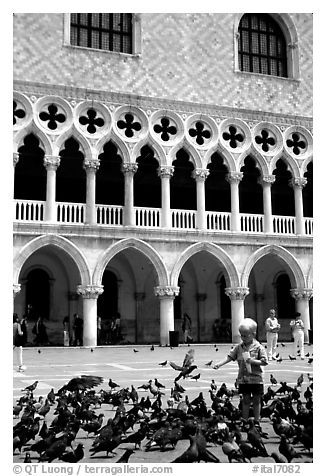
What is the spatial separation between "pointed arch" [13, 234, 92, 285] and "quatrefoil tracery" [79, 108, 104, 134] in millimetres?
3460

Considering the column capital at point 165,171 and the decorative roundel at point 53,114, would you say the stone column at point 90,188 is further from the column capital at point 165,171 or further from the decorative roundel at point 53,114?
the column capital at point 165,171

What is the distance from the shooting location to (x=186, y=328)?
21.7 meters

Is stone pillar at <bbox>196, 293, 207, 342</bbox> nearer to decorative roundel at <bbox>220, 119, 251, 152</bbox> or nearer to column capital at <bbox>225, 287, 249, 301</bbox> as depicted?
column capital at <bbox>225, 287, 249, 301</bbox>

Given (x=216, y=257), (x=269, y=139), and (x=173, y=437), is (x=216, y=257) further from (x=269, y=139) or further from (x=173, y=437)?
(x=173, y=437)

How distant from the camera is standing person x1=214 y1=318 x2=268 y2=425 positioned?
571 centimetres


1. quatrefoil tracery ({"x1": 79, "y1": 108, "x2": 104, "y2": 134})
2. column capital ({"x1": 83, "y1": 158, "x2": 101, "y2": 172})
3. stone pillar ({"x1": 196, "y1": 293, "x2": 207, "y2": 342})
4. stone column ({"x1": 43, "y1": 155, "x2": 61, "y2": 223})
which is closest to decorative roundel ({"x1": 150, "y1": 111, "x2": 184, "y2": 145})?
quatrefoil tracery ({"x1": 79, "y1": 108, "x2": 104, "y2": 134})

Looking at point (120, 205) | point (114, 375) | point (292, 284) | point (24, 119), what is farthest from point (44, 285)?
point (114, 375)

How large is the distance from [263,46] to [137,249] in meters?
8.51

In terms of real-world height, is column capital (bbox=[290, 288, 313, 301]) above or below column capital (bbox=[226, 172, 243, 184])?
below
